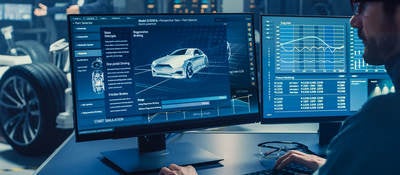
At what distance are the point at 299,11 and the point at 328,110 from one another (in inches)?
48.5

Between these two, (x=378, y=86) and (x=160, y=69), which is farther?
(x=378, y=86)

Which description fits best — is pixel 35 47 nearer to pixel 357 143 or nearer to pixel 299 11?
pixel 299 11

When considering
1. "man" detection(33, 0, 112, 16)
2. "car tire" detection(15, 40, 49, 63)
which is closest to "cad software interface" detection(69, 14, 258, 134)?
"man" detection(33, 0, 112, 16)

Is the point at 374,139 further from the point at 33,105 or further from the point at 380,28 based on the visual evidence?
the point at 33,105

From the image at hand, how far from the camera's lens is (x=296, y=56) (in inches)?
64.9

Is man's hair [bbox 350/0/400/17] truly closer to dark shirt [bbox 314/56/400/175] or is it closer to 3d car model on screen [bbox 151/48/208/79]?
dark shirt [bbox 314/56/400/175]

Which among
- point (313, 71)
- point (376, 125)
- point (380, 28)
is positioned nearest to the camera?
point (376, 125)

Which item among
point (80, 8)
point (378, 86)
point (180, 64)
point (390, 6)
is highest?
point (80, 8)

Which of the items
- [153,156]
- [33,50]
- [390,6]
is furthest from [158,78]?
[33,50]

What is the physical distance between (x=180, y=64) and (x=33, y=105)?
2.55 metres

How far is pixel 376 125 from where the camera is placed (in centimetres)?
77

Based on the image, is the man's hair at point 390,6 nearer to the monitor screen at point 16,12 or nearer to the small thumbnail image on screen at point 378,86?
the small thumbnail image on screen at point 378,86

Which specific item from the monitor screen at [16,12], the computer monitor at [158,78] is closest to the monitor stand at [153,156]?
the computer monitor at [158,78]

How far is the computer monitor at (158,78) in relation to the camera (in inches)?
55.1
